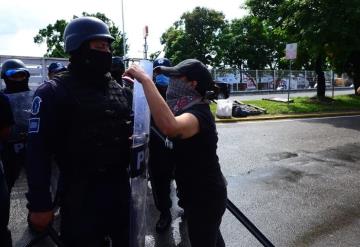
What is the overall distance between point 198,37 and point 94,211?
5132 centimetres

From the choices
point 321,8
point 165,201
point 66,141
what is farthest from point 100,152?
point 321,8

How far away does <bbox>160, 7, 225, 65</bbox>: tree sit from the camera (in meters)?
51.4

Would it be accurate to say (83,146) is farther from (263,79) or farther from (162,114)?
(263,79)

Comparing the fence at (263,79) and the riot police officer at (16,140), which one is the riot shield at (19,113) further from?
the fence at (263,79)

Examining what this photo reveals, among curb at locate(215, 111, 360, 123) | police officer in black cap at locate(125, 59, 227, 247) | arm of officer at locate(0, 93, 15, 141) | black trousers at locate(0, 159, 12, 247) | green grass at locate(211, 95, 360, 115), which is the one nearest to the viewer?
police officer in black cap at locate(125, 59, 227, 247)

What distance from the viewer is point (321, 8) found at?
16422mm

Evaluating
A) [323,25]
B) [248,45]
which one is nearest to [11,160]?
[323,25]

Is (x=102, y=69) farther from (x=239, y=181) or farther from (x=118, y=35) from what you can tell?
(x=118, y=35)

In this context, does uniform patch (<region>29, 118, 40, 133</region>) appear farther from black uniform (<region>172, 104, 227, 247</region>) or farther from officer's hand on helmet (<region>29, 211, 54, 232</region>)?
black uniform (<region>172, 104, 227, 247</region>)

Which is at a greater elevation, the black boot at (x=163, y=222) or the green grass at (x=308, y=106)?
the green grass at (x=308, y=106)

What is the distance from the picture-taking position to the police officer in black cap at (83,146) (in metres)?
2.12

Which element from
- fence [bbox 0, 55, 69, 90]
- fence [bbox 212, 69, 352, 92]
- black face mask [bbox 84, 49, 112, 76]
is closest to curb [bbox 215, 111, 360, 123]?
fence [bbox 0, 55, 69, 90]

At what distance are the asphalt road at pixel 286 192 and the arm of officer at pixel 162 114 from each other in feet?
6.68

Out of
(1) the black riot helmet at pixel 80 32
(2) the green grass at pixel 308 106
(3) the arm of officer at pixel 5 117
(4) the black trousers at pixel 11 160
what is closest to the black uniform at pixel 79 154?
(1) the black riot helmet at pixel 80 32
